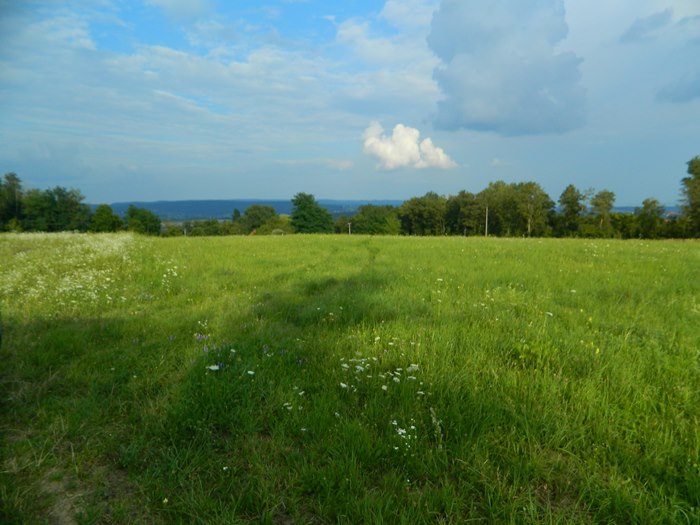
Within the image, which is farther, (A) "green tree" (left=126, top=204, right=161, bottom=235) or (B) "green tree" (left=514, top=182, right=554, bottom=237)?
(A) "green tree" (left=126, top=204, right=161, bottom=235)

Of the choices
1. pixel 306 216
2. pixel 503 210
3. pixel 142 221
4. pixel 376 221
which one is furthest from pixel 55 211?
pixel 503 210

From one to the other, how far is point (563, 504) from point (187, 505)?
2.65 meters

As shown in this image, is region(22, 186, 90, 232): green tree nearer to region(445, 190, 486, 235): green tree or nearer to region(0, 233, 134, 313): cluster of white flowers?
region(0, 233, 134, 313): cluster of white flowers

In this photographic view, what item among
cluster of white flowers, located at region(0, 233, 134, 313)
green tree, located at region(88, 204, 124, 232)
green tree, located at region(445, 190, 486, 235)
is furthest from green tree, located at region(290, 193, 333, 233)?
cluster of white flowers, located at region(0, 233, 134, 313)

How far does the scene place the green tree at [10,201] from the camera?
60.4 m

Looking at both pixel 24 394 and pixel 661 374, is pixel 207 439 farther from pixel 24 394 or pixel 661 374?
pixel 661 374

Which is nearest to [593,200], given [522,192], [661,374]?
[522,192]

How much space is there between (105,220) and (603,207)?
335 feet

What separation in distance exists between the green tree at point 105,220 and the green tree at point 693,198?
10490 cm

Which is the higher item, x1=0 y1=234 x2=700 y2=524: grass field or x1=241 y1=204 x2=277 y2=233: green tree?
x1=241 y1=204 x2=277 y2=233: green tree

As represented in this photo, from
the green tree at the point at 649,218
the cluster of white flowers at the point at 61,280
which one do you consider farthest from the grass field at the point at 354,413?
the green tree at the point at 649,218

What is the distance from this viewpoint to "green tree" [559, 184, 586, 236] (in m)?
70.7

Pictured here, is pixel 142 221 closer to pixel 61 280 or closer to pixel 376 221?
pixel 376 221

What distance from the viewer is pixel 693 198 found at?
5416 centimetres
